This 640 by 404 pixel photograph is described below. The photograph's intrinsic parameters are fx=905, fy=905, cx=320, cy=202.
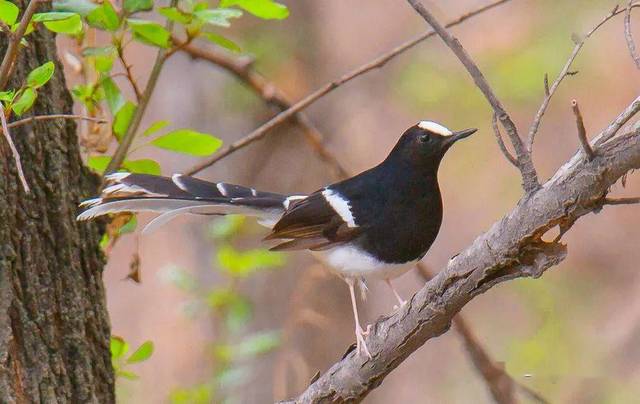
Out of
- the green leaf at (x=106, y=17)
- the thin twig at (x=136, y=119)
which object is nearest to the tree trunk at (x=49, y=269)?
the thin twig at (x=136, y=119)

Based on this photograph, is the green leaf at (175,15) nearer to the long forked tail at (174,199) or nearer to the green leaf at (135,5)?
the green leaf at (135,5)

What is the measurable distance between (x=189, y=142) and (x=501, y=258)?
1004mm

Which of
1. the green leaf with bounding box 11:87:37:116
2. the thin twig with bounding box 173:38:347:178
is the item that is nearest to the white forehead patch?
the thin twig with bounding box 173:38:347:178

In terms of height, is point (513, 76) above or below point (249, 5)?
below

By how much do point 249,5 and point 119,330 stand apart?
22.4ft

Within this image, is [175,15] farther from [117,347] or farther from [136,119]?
[117,347]

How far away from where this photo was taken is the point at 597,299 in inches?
288

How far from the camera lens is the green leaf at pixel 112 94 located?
2.46 m

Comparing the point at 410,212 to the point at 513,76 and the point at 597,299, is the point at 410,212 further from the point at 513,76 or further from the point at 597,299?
the point at 597,299

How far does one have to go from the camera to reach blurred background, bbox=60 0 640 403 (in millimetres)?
3984

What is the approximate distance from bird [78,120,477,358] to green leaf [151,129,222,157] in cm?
14

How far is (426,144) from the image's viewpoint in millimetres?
2756

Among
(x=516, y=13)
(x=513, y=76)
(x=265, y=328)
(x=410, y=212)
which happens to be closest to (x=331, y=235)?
(x=410, y=212)

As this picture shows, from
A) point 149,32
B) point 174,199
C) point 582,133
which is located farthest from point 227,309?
point 582,133
